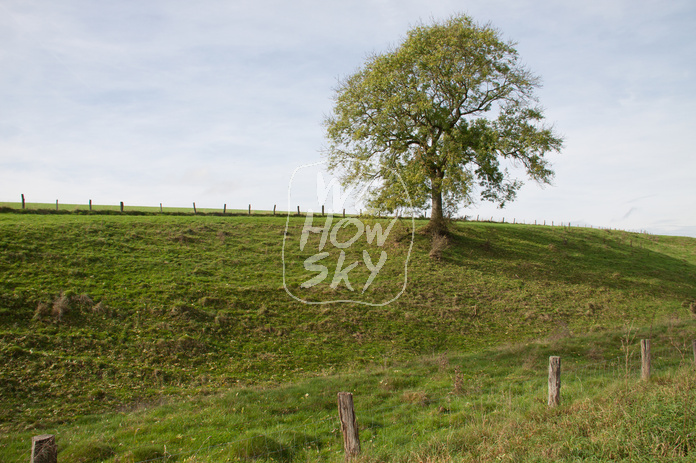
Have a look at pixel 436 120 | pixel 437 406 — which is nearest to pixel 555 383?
pixel 437 406

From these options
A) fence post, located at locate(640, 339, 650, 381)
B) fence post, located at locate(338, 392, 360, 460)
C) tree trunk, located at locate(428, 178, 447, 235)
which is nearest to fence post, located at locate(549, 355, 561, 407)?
fence post, located at locate(640, 339, 650, 381)

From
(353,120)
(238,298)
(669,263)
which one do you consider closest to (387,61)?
(353,120)

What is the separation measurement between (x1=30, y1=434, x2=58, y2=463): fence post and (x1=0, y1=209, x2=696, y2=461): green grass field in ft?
10.4

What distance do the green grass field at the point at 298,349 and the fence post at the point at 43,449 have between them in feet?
10.4

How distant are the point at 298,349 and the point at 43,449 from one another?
11928mm

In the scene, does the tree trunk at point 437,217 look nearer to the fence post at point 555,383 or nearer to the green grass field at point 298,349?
the green grass field at point 298,349

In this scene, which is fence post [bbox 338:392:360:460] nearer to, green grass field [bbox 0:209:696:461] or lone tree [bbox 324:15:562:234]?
green grass field [bbox 0:209:696:461]

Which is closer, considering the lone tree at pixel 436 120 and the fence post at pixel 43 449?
the fence post at pixel 43 449

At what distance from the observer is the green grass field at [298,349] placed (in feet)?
25.2

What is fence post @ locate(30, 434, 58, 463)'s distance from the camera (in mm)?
4531

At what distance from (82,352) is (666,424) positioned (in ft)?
51.2

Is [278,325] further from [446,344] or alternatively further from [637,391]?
[637,391]

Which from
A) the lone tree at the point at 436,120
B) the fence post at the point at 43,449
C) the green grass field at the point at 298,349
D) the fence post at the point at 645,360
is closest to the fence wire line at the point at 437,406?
the green grass field at the point at 298,349

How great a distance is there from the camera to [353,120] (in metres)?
31.0
